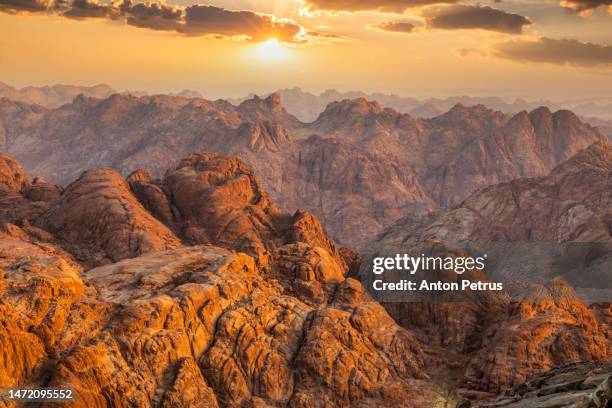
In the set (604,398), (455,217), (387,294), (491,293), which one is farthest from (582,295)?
(455,217)

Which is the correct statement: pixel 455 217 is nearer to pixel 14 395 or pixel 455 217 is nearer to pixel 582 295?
pixel 582 295

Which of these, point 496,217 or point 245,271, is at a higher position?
point 245,271

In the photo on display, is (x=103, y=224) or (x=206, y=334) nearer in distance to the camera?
(x=206, y=334)
